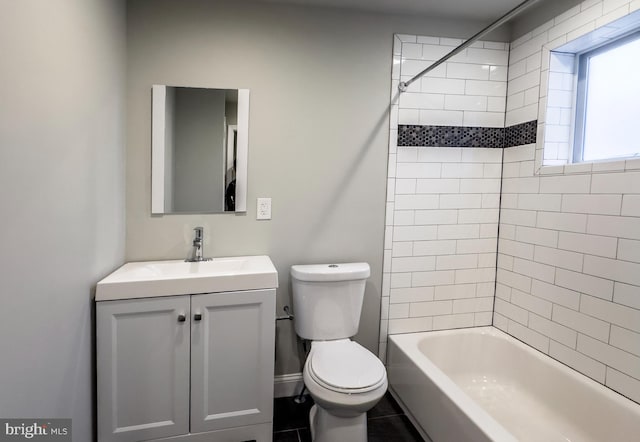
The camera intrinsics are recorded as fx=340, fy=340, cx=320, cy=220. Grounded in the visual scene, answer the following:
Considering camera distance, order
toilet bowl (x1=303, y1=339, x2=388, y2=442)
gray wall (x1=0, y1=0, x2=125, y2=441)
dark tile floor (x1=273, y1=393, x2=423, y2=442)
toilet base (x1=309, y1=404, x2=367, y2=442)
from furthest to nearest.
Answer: dark tile floor (x1=273, y1=393, x2=423, y2=442) → toilet base (x1=309, y1=404, x2=367, y2=442) → toilet bowl (x1=303, y1=339, x2=388, y2=442) → gray wall (x1=0, y1=0, x2=125, y2=441)

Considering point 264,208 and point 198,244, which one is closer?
point 198,244

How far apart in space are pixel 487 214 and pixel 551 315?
2.35ft

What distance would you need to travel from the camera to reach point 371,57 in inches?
83.3

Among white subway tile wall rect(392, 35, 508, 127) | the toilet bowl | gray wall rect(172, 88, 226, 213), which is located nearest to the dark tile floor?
the toilet bowl

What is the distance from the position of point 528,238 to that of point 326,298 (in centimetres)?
129

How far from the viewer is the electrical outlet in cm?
204

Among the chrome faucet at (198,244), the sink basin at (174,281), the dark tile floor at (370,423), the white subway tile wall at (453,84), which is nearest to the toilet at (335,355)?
the dark tile floor at (370,423)

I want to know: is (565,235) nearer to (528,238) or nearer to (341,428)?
(528,238)

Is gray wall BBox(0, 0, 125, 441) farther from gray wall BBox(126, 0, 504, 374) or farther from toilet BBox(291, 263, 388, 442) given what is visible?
toilet BBox(291, 263, 388, 442)

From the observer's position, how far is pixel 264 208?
6.72ft

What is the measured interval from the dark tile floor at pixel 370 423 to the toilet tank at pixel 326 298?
466 millimetres

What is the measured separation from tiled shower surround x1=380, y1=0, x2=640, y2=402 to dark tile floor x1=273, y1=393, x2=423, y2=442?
15.2 inches

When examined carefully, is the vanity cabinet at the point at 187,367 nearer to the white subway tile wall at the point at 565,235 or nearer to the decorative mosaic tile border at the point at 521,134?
the white subway tile wall at the point at 565,235

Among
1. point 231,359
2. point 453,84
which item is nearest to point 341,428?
point 231,359
